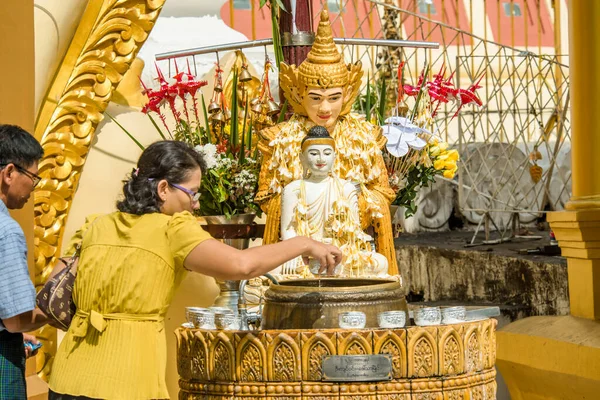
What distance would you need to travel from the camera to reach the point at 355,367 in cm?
360

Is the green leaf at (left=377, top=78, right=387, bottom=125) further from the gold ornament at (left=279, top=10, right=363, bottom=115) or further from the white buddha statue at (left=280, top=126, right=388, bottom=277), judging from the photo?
the white buddha statue at (left=280, top=126, right=388, bottom=277)

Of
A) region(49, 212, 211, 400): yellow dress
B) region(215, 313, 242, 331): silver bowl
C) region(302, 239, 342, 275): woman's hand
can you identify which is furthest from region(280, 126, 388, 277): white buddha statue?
region(49, 212, 211, 400): yellow dress

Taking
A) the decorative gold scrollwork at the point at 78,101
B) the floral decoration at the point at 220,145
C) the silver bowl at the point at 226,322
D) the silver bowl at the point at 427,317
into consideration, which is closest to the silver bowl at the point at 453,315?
the silver bowl at the point at 427,317

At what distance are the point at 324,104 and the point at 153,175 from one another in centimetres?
203

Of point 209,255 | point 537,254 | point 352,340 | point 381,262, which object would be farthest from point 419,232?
point 209,255

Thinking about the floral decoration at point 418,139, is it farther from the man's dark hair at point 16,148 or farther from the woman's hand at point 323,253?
the man's dark hair at point 16,148

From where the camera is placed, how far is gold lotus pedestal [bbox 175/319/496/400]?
3.61 metres

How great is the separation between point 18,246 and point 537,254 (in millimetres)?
5126

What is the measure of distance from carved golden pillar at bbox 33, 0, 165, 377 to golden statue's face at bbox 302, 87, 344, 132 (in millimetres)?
957

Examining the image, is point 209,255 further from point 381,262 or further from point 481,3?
point 481,3

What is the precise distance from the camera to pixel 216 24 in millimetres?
7500

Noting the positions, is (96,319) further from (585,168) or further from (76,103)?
(585,168)

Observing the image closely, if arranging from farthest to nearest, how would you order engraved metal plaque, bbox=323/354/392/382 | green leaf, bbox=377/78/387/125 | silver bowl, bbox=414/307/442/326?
green leaf, bbox=377/78/387/125
silver bowl, bbox=414/307/442/326
engraved metal plaque, bbox=323/354/392/382

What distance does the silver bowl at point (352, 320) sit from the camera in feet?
11.9
